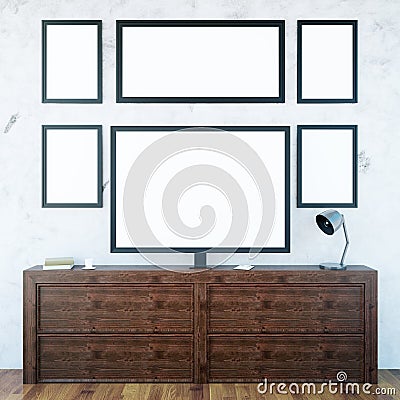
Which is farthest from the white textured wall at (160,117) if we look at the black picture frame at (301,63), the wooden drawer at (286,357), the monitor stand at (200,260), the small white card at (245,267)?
the wooden drawer at (286,357)

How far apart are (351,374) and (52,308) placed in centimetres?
194

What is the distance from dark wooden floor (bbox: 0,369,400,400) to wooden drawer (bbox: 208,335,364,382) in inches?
4.5

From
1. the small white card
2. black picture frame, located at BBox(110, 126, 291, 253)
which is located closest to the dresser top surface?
the small white card

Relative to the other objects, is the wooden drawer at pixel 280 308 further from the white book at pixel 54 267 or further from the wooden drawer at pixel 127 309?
the white book at pixel 54 267

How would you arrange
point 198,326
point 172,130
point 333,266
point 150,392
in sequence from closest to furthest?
point 150,392, point 198,326, point 333,266, point 172,130

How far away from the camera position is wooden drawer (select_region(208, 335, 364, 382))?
393 centimetres

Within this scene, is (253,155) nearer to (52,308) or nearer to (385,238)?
(385,238)

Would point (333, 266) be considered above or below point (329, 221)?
below

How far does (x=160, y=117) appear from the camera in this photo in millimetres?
4309

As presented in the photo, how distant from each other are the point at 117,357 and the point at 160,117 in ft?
5.35

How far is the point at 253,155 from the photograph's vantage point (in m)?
4.29

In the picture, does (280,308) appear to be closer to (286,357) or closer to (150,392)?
(286,357)

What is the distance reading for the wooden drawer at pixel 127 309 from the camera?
3.92 meters

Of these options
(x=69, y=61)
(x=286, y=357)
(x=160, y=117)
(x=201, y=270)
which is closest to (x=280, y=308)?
(x=286, y=357)
